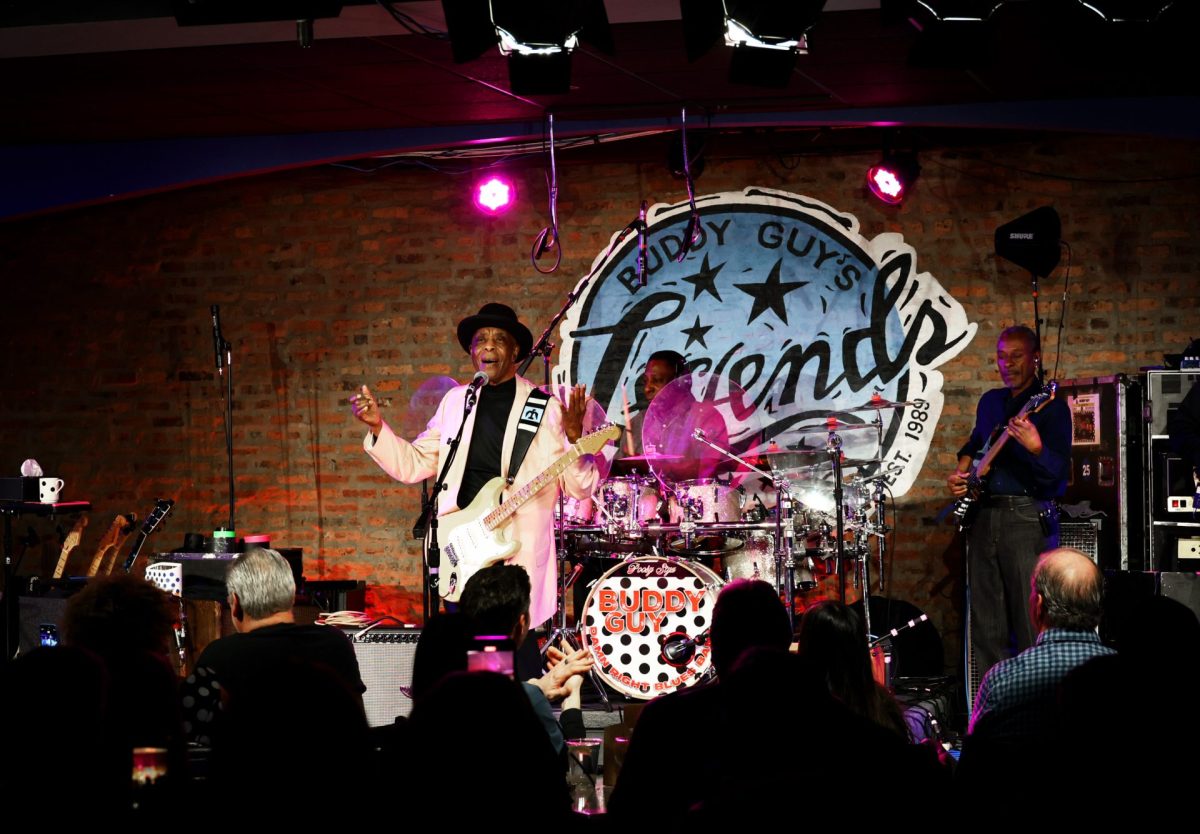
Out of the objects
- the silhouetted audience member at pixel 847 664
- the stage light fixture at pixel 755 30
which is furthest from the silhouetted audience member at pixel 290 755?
the stage light fixture at pixel 755 30

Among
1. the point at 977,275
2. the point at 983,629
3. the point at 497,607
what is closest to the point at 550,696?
the point at 497,607

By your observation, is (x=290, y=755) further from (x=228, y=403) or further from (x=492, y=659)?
(x=228, y=403)

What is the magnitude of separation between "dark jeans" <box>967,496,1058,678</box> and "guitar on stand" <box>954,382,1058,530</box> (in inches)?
2.5

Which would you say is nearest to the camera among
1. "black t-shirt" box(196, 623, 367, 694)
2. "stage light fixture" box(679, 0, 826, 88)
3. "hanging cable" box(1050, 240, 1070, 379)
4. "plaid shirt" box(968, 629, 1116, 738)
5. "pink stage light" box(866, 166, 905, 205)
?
"plaid shirt" box(968, 629, 1116, 738)

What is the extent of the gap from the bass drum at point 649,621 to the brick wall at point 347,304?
2.30m

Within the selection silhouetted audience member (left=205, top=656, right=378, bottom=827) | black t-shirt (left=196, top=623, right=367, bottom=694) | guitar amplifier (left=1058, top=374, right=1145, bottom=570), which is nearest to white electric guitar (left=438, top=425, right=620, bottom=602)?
black t-shirt (left=196, top=623, right=367, bottom=694)

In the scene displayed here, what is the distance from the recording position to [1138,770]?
2432 millimetres

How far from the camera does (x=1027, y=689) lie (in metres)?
3.70

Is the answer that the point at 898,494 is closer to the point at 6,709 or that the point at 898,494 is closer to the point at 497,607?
the point at 497,607

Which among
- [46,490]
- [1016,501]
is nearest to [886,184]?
[1016,501]

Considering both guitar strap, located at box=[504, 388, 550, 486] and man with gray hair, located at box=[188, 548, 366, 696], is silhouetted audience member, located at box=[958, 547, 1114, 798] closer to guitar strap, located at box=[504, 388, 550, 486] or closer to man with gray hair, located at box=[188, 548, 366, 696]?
man with gray hair, located at box=[188, 548, 366, 696]

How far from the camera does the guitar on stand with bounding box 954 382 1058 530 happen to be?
23.5 ft

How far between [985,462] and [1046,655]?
3612mm

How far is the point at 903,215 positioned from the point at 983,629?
3188 millimetres
